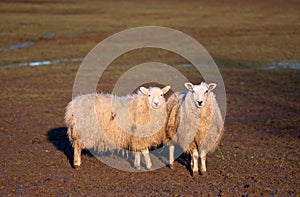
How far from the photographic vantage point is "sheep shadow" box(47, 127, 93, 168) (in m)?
9.77

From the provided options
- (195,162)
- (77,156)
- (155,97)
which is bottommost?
(77,156)

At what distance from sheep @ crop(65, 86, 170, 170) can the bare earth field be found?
1.36 feet

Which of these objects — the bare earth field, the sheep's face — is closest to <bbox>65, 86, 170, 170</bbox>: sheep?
the sheep's face

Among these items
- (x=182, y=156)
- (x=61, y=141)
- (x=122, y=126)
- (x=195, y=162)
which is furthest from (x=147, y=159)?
(x=61, y=141)

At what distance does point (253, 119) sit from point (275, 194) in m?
5.32

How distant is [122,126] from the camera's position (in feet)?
29.4

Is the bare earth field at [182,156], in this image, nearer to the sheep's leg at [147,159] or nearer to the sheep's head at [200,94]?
the sheep's leg at [147,159]

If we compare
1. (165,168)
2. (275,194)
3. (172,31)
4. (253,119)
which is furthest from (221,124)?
(172,31)

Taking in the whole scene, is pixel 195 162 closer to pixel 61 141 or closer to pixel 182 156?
pixel 182 156

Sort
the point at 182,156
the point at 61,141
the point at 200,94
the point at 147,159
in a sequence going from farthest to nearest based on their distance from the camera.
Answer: the point at 61,141 → the point at 182,156 → the point at 147,159 → the point at 200,94

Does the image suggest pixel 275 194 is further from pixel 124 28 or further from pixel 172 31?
pixel 124 28

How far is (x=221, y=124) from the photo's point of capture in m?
8.80

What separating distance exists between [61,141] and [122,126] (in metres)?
2.34

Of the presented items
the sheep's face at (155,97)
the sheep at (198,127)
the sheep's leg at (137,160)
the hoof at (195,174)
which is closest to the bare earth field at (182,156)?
the hoof at (195,174)
